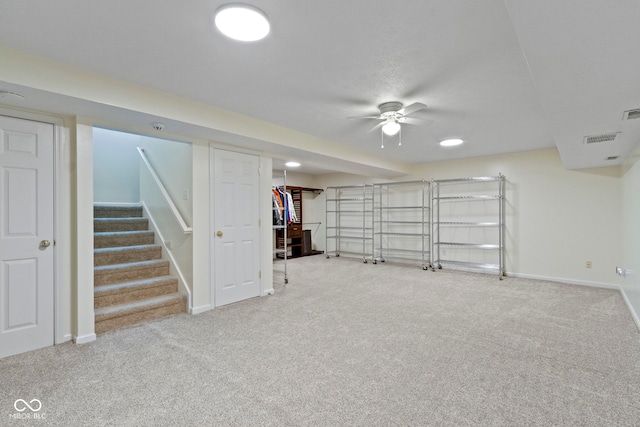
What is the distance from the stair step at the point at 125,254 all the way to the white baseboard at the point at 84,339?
112 centimetres

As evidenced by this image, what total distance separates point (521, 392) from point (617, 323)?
2.06m

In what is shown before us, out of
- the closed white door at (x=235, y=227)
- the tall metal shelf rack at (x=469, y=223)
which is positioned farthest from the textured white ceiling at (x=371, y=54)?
the tall metal shelf rack at (x=469, y=223)

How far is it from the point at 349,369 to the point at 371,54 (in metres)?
2.15

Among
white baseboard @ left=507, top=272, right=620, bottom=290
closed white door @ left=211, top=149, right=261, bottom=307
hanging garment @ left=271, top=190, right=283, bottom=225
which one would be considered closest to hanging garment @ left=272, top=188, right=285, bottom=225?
hanging garment @ left=271, top=190, right=283, bottom=225

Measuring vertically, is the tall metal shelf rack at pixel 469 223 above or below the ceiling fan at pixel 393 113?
below

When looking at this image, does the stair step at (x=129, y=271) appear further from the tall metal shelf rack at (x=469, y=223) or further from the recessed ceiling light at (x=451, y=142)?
the tall metal shelf rack at (x=469, y=223)

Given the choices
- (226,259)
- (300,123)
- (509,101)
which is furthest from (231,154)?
(509,101)

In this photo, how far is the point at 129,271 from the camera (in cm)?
353

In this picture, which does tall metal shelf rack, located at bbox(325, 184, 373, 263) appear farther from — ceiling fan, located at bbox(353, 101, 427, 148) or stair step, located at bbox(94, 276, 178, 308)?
stair step, located at bbox(94, 276, 178, 308)

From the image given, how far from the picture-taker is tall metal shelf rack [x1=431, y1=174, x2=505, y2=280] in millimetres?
5402

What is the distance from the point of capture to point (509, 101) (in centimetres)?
280

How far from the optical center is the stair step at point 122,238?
12.5ft

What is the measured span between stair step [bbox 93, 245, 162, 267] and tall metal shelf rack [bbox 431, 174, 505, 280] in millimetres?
4879

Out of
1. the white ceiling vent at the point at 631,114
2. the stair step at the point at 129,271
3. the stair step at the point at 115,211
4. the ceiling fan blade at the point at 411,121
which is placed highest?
the ceiling fan blade at the point at 411,121
